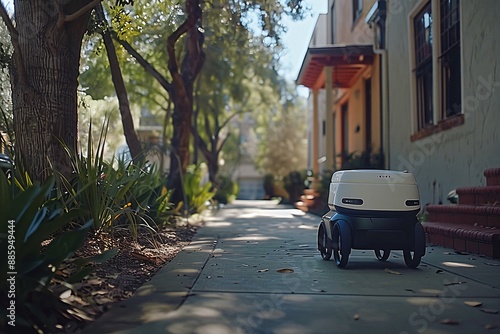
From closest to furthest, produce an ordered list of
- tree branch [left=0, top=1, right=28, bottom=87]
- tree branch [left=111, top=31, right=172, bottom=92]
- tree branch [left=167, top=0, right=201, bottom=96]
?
tree branch [left=0, top=1, right=28, bottom=87] → tree branch [left=167, top=0, right=201, bottom=96] → tree branch [left=111, top=31, right=172, bottom=92]

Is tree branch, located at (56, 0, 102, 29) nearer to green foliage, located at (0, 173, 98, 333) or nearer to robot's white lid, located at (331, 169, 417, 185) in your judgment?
green foliage, located at (0, 173, 98, 333)

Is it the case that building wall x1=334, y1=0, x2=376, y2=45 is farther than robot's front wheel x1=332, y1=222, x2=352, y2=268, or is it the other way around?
building wall x1=334, y1=0, x2=376, y2=45

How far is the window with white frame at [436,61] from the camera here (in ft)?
36.2

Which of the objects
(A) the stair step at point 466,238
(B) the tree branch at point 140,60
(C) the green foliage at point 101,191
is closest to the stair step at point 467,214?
(A) the stair step at point 466,238

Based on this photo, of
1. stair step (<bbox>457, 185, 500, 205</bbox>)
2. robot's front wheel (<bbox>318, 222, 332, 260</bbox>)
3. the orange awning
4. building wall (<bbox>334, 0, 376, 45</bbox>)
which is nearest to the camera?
robot's front wheel (<bbox>318, 222, 332, 260</bbox>)

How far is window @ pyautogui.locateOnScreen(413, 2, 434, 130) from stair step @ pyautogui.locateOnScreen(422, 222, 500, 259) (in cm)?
366

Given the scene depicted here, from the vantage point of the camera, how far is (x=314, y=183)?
19.5 m

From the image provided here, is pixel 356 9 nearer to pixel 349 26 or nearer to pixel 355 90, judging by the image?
pixel 349 26

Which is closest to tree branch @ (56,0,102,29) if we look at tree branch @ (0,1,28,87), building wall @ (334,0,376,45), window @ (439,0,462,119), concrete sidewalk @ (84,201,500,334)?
tree branch @ (0,1,28,87)

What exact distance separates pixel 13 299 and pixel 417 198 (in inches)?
170

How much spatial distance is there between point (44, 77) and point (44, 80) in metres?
0.03

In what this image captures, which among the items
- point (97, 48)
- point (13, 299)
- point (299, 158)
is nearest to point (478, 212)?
point (13, 299)

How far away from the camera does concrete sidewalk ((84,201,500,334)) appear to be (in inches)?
172

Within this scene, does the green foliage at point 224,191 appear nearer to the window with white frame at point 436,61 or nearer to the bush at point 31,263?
the window with white frame at point 436,61
